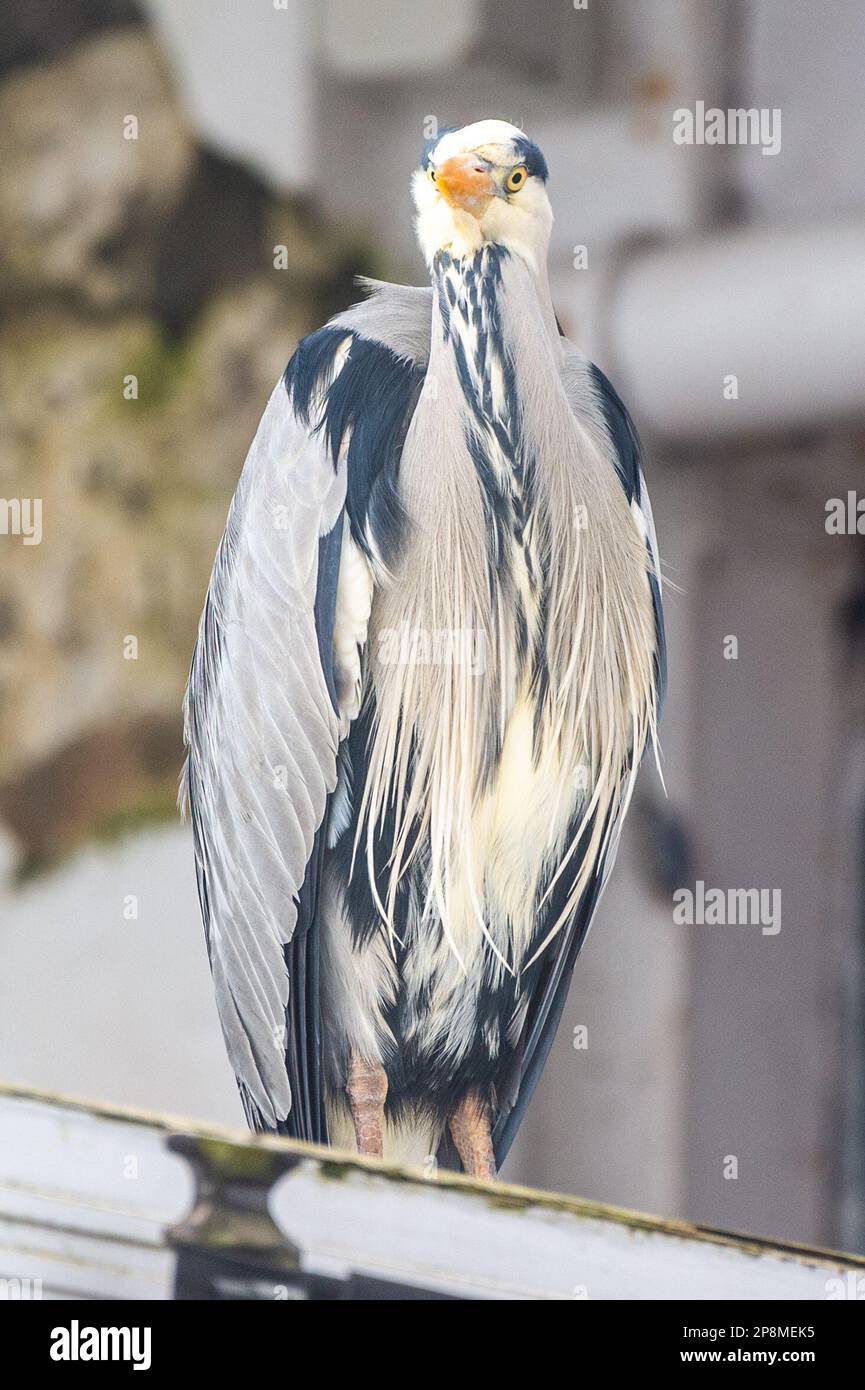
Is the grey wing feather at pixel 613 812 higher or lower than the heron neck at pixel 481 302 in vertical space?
lower

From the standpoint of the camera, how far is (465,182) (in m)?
1.26

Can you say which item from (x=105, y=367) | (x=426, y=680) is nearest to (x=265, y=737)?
(x=426, y=680)

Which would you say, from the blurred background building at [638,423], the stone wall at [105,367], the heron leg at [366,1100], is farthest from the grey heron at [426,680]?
the stone wall at [105,367]

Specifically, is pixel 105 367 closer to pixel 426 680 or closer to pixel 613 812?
pixel 426 680

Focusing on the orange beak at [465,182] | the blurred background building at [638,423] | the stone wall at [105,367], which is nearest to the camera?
the orange beak at [465,182]

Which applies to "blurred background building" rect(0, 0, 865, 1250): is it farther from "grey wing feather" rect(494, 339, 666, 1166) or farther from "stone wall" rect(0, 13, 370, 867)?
"grey wing feather" rect(494, 339, 666, 1166)

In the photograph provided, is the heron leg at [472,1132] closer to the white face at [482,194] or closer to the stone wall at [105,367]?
the stone wall at [105,367]

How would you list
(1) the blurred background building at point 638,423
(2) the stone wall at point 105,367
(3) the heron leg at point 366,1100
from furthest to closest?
1. (2) the stone wall at point 105,367
2. (1) the blurred background building at point 638,423
3. (3) the heron leg at point 366,1100

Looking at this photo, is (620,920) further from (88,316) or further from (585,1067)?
(88,316)

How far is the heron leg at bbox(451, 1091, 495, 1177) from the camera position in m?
1.44

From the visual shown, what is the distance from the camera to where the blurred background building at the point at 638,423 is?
5.32 ft

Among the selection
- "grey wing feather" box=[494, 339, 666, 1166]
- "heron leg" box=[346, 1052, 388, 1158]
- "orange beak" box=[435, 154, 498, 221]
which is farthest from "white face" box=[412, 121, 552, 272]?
"heron leg" box=[346, 1052, 388, 1158]

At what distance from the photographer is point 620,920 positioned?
162 centimetres

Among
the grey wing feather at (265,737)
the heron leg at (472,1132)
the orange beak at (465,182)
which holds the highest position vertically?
the orange beak at (465,182)
